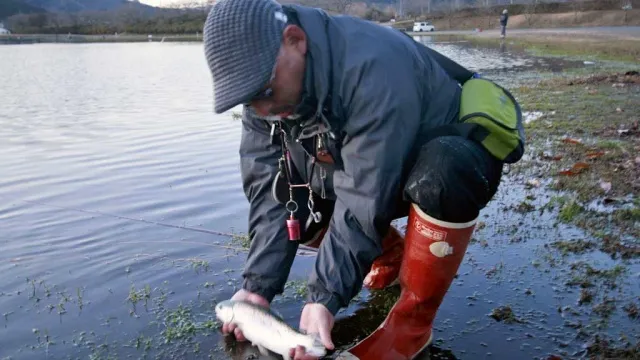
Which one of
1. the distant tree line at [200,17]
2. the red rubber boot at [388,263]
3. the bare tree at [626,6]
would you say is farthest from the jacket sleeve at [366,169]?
the bare tree at [626,6]

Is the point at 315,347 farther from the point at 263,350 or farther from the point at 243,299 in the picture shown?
the point at 243,299

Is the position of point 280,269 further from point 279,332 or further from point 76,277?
point 76,277

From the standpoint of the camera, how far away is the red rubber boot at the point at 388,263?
11.5 ft

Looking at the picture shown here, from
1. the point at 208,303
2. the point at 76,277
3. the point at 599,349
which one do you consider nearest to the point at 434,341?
the point at 599,349

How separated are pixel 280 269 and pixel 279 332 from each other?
1.77ft

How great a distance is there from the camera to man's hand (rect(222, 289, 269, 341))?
3.07 meters

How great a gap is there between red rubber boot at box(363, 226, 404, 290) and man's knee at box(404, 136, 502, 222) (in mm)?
897

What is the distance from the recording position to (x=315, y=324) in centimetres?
265

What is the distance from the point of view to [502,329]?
3.03 metres

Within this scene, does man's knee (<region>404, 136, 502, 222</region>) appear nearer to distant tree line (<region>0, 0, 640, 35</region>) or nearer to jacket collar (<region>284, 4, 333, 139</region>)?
jacket collar (<region>284, 4, 333, 139</region>)

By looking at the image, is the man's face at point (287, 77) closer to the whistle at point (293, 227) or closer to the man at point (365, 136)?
the man at point (365, 136)

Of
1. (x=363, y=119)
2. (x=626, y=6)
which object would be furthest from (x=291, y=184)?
(x=626, y=6)

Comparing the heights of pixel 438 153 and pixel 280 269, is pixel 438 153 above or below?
above

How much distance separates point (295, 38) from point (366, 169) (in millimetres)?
654
